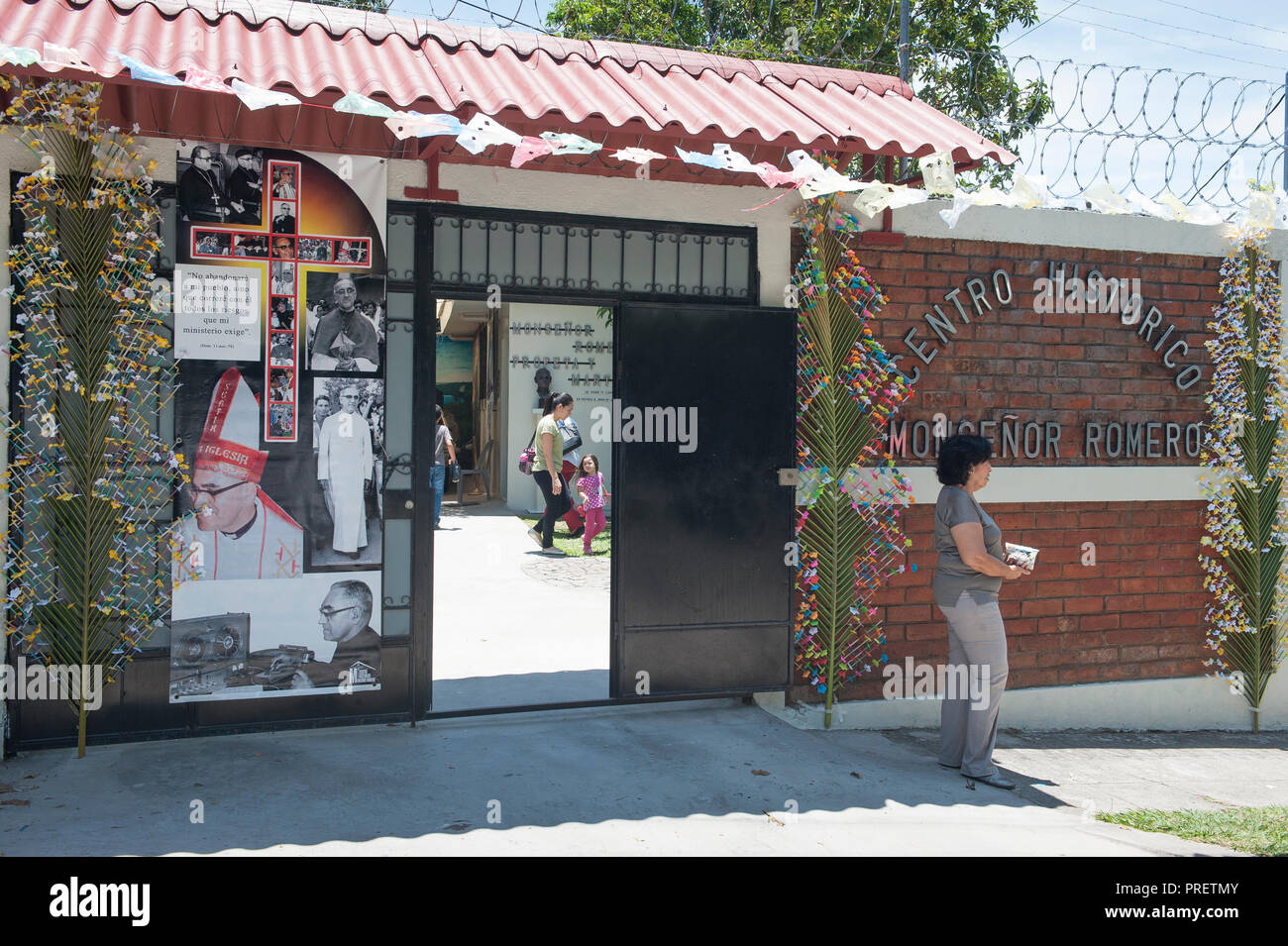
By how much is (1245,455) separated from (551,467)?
6.88 m

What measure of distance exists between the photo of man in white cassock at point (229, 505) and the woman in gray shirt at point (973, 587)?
3299 mm

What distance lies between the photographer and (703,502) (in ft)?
→ 19.2

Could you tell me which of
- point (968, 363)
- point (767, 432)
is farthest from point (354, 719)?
point (968, 363)

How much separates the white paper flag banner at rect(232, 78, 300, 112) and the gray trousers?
3798 millimetres

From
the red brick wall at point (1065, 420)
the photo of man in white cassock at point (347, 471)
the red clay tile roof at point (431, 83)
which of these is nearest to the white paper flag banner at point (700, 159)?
the red clay tile roof at point (431, 83)

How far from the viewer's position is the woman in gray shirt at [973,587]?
5.11 meters

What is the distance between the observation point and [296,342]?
5156mm

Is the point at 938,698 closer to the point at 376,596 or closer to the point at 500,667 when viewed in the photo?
the point at 500,667

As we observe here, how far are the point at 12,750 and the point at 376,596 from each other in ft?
5.74

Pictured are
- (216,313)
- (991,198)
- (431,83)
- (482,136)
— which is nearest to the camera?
(482,136)

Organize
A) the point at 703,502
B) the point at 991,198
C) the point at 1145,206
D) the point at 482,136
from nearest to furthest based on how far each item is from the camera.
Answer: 1. the point at 482,136
2. the point at 991,198
3. the point at 703,502
4. the point at 1145,206

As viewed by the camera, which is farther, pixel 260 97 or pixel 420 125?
pixel 420 125

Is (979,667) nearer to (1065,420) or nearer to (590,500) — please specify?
(1065,420)

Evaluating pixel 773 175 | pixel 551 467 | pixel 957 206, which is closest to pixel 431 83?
pixel 773 175
